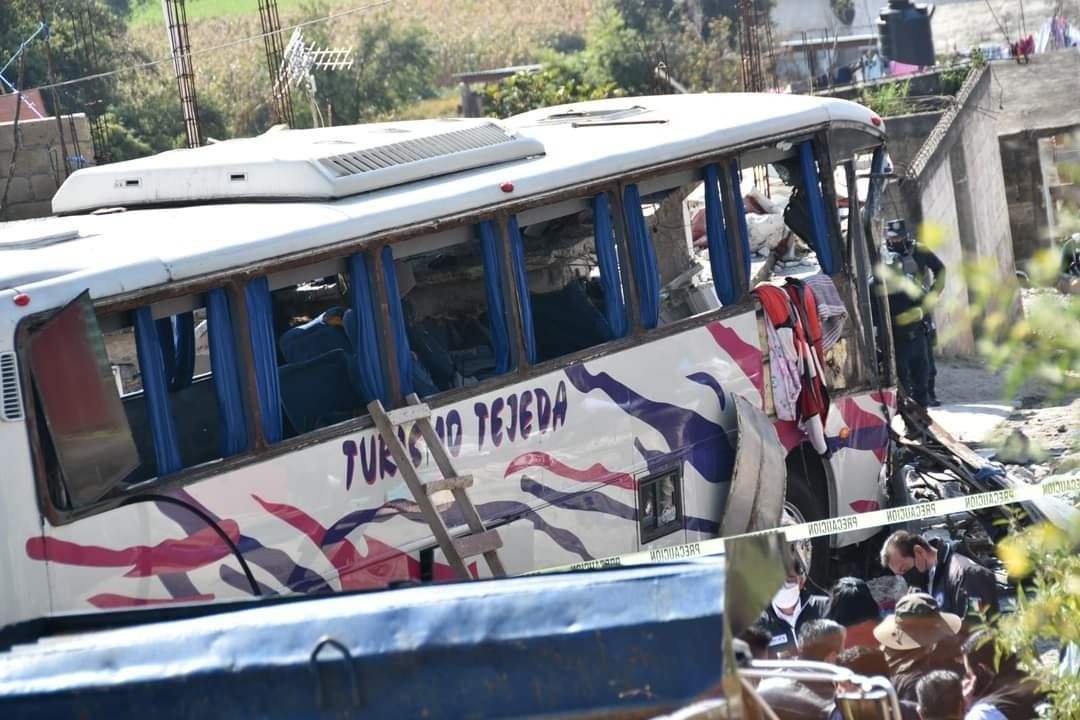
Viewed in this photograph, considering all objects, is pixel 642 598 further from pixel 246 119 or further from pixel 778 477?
pixel 246 119

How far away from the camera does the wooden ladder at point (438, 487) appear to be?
7352 millimetres

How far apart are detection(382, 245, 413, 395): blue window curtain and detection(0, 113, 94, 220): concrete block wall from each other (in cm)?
926

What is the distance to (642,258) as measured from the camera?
877 centimetres

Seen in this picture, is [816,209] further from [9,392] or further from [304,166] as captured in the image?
[9,392]

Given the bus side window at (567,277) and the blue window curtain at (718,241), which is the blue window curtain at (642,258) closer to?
the bus side window at (567,277)

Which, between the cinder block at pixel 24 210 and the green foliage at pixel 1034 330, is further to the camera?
the cinder block at pixel 24 210

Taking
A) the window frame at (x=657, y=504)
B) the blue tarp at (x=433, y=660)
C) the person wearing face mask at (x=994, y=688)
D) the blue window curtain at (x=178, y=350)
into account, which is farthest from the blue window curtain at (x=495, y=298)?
the blue tarp at (x=433, y=660)

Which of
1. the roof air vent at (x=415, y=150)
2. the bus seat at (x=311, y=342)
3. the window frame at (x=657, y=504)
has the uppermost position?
the roof air vent at (x=415, y=150)

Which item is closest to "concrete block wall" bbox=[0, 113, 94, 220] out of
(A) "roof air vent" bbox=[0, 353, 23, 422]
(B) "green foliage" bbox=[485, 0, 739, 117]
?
(A) "roof air vent" bbox=[0, 353, 23, 422]

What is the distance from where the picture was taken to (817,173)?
9.89 meters

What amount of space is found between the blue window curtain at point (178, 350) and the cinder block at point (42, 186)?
8280 mm

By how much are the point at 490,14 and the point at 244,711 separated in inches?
2311

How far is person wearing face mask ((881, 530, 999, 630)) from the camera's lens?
8.25 m

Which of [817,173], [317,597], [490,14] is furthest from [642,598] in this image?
[490,14]
